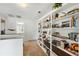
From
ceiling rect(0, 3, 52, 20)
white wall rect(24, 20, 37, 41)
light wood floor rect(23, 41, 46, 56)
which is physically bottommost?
light wood floor rect(23, 41, 46, 56)

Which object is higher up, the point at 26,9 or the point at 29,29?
the point at 26,9

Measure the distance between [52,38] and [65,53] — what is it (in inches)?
19.8

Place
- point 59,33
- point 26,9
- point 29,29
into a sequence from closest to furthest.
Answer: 1. point 26,9
2. point 29,29
3. point 59,33

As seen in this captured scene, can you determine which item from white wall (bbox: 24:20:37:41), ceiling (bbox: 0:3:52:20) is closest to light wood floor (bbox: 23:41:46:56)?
white wall (bbox: 24:20:37:41)

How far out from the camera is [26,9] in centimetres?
197

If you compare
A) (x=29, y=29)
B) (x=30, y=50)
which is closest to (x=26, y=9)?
(x=29, y=29)

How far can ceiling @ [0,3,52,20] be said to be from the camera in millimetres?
1874

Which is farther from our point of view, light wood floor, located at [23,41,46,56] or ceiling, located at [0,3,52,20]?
light wood floor, located at [23,41,46,56]

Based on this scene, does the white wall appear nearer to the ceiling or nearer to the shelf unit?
the ceiling

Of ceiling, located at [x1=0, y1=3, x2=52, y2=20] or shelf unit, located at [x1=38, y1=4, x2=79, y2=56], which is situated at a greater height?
ceiling, located at [x1=0, y1=3, x2=52, y2=20]

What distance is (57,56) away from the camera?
1953 millimetres

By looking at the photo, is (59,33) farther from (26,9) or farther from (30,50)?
(26,9)

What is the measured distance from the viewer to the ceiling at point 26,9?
1874 millimetres

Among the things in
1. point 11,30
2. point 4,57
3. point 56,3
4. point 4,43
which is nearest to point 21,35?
point 11,30
